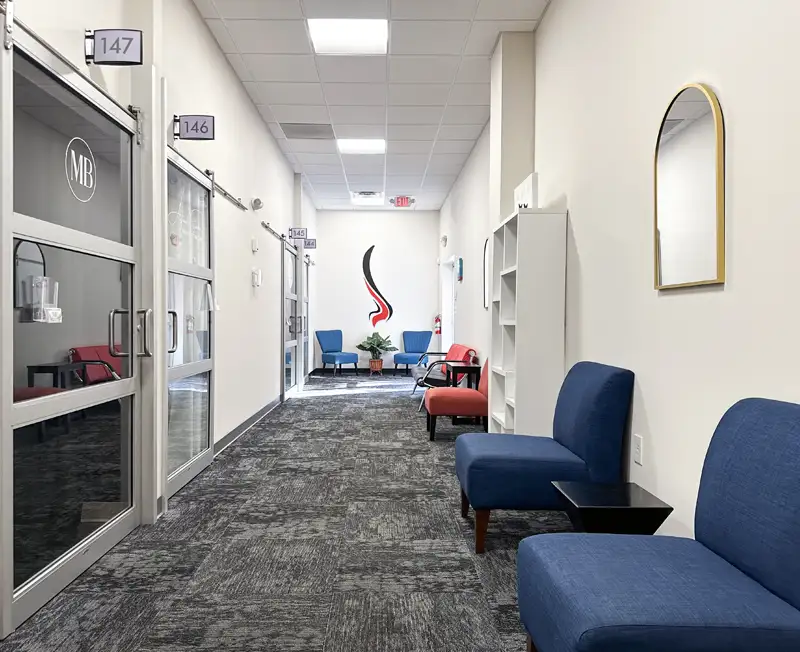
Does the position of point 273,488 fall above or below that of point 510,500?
below

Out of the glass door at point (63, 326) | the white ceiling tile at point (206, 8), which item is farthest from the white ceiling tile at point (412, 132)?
the glass door at point (63, 326)

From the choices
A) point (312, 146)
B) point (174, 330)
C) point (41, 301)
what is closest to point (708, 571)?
point (41, 301)

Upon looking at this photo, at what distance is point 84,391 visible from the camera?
103 inches

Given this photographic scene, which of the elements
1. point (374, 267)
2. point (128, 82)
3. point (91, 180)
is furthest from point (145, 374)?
point (374, 267)


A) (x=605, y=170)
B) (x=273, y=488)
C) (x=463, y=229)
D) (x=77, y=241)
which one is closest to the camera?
(x=77, y=241)

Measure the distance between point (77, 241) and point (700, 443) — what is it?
97.6 inches

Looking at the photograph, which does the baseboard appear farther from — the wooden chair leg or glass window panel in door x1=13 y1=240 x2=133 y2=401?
→ the wooden chair leg

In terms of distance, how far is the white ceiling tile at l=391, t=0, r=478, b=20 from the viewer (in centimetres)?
408

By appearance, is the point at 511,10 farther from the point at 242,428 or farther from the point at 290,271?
the point at 290,271

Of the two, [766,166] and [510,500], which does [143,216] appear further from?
[766,166]

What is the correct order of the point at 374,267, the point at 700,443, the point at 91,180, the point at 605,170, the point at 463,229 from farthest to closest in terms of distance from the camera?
the point at 374,267
the point at 463,229
the point at 605,170
the point at 91,180
the point at 700,443

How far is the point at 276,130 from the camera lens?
22.3 feet

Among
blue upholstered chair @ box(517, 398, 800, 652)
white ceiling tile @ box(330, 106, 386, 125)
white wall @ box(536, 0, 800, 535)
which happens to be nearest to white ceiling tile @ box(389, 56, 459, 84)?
white ceiling tile @ box(330, 106, 386, 125)

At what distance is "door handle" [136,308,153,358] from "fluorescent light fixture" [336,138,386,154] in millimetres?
4488
